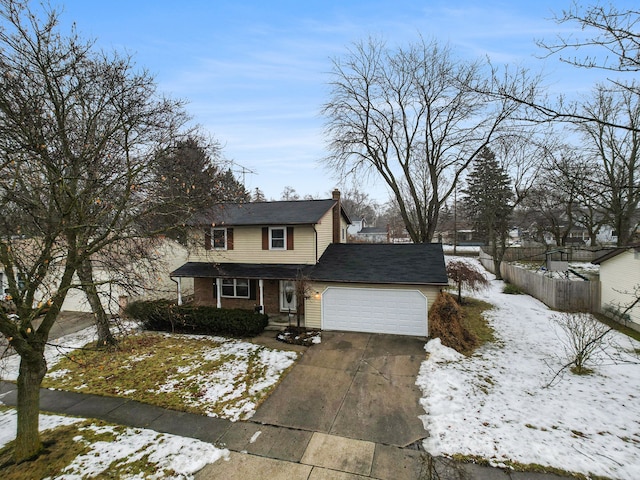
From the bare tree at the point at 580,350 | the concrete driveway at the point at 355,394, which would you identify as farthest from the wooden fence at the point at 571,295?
the concrete driveway at the point at 355,394

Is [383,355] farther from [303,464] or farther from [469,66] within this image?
[469,66]

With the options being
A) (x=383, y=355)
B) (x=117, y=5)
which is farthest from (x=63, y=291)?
(x=383, y=355)

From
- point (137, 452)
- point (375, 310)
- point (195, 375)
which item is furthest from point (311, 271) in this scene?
point (137, 452)

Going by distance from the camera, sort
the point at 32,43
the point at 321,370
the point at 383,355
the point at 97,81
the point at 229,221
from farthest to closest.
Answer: the point at 229,221 → the point at 383,355 → the point at 321,370 → the point at 97,81 → the point at 32,43

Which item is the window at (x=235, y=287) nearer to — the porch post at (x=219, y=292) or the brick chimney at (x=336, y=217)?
the porch post at (x=219, y=292)

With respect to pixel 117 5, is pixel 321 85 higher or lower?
higher

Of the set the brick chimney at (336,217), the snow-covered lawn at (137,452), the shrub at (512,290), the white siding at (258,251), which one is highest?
the brick chimney at (336,217)
